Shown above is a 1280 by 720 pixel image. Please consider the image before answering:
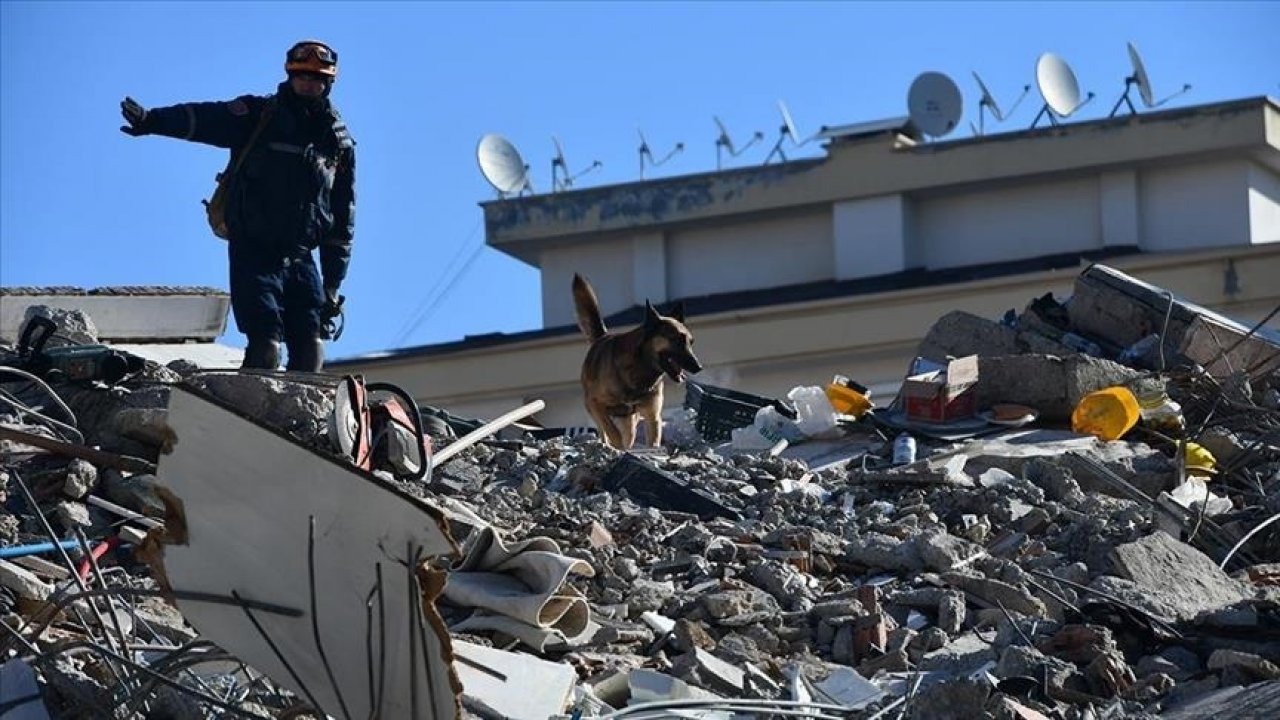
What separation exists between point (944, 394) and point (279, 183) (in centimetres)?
329

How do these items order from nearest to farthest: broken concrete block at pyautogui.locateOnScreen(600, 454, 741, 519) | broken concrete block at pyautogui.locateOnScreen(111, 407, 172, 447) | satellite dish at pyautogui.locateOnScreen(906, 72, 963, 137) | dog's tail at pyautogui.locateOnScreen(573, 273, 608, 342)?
1. broken concrete block at pyautogui.locateOnScreen(111, 407, 172, 447)
2. broken concrete block at pyautogui.locateOnScreen(600, 454, 741, 519)
3. dog's tail at pyautogui.locateOnScreen(573, 273, 608, 342)
4. satellite dish at pyautogui.locateOnScreen(906, 72, 963, 137)

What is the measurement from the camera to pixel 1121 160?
3541cm

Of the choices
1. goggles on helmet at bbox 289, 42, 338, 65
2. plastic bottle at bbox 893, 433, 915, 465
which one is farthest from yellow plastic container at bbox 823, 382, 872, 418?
goggles on helmet at bbox 289, 42, 338, 65

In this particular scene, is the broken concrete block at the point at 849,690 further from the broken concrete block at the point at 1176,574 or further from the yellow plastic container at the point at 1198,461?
the yellow plastic container at the point at 1198,461

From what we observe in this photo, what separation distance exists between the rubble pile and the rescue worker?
97cm

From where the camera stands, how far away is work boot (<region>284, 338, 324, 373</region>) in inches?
474

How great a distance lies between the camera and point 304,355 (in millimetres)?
12047

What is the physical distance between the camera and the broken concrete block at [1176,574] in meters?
8.32

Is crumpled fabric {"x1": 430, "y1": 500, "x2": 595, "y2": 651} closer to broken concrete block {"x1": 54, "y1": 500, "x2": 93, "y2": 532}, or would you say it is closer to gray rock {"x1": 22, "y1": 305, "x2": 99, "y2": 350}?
broken concrete block {"x1": 54, "y1": 500, "x2": 93, "y2": 532}

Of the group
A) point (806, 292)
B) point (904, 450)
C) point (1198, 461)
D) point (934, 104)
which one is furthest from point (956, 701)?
point (934, 104)

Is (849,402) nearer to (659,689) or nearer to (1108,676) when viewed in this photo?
(1108,676)

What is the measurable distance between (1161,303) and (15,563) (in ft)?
25.1

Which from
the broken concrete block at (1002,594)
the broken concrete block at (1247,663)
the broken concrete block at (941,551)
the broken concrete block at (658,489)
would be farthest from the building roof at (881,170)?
the broken concrete block at (1247,663)

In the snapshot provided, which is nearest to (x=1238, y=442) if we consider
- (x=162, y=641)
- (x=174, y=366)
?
(x=174, y=366)
